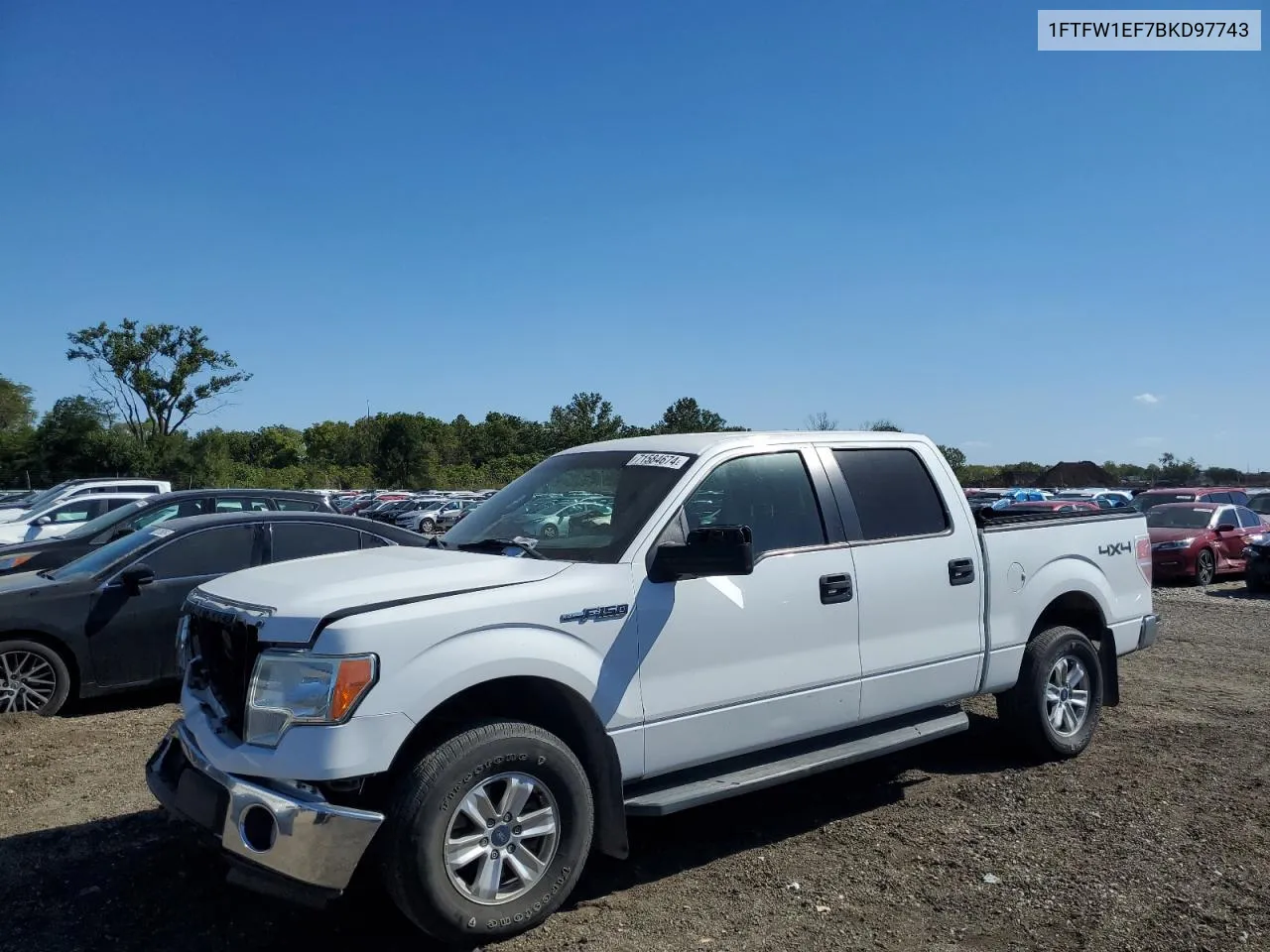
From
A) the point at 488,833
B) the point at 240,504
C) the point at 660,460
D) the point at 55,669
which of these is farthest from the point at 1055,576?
the point at 240,504

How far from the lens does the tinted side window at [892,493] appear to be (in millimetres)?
5066

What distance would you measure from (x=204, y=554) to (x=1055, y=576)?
20.2 ft

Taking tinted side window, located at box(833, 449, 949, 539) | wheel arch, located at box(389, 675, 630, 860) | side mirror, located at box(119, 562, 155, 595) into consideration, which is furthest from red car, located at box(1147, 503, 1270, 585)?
side mirror, located at box(119, 562, 155, 595)

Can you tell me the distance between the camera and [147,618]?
7.14 m

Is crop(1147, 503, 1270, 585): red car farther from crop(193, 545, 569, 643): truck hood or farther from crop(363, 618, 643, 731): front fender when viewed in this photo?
crop(193, 545, 569, 643): truck hood

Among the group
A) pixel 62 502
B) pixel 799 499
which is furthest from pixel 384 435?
pixel 799 499

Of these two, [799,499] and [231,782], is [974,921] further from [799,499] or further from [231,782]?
[231,782]

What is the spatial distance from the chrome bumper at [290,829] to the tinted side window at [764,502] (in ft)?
6.37

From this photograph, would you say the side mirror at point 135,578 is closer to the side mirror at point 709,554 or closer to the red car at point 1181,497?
the side mirror at point 709,554

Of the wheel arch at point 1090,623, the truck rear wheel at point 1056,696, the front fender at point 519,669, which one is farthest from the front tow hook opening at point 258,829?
the wheel arch at point 1090,623

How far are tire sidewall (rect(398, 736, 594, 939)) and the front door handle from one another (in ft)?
4.97

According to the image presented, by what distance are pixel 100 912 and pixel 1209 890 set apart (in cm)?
459

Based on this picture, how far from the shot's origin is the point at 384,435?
7738cm

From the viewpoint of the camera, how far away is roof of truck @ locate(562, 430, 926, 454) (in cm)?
473
